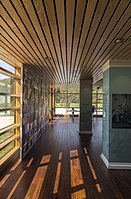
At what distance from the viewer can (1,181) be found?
12.0 feet

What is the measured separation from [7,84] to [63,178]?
9.49 feet

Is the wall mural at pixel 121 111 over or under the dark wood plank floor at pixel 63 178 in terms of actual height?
over

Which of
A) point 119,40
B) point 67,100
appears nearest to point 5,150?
point 119,40

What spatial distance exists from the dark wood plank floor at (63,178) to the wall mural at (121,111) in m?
1.20

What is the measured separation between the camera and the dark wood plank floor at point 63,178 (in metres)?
3.24

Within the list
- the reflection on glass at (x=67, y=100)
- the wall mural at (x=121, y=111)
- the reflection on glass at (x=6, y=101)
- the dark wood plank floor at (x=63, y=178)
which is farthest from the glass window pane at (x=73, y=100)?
the wall mural at (x=121, y=111)

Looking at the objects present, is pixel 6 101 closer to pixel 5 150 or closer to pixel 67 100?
pixel 5 150

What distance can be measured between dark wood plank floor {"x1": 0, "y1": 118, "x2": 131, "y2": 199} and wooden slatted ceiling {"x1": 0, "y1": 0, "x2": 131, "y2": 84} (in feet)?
9.17

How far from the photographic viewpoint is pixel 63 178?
3863 millimetres

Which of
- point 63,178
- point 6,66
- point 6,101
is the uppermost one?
point 6,66

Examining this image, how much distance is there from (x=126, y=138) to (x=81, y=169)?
56.1 inches

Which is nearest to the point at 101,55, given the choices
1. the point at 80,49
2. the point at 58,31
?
the point at 80,49

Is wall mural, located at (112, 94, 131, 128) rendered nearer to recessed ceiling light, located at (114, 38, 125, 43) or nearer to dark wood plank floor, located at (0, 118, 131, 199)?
dark wood plank floor, located at (0, 118, 131, 199)

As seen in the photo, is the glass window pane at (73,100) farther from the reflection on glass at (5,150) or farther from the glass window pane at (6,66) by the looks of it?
the glass window pane at (6,66)
